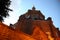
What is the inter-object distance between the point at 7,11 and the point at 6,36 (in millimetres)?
7556

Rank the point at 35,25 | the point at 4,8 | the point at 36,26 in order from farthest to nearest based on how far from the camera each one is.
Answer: the point at 35,25 < the point at 36,26 < the point at 4,8

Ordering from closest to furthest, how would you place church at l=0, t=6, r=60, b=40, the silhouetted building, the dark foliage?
the dark foliage, church at l=0, t=6, r=60, b=40, the silhouetted building

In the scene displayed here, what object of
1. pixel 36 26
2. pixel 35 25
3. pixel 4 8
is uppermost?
pixel 35 25

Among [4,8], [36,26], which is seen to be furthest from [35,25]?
[4,8]

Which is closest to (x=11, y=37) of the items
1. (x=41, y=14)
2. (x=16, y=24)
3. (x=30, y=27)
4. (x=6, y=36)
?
(x=6, y=36)

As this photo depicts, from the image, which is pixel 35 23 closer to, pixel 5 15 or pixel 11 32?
pixel 5 15

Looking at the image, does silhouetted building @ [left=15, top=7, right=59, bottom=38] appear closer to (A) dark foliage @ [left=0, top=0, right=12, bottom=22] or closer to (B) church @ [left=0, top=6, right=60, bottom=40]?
(B) church @ [left=0, top=6, right=60, bottom=40]

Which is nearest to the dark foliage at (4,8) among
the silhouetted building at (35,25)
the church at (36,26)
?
the church at (36,26)

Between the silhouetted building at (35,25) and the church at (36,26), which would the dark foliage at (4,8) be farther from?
the silhouetted building at (35,25)

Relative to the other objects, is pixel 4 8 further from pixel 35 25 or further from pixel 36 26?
pixel 35 25

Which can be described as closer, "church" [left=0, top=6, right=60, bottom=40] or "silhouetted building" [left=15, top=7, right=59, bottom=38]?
"church" [left=0, top=6, right=60, bottom=40]

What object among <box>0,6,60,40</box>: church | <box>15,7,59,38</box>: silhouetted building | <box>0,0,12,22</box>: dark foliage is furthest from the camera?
<box>15,7,59,38</box>: silhouetted building

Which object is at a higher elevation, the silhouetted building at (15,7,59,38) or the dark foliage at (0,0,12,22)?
the silhouetted building at (15,7,59,38)

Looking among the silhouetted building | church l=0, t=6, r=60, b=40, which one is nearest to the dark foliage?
church l=0, t=6, r=60, b=40
